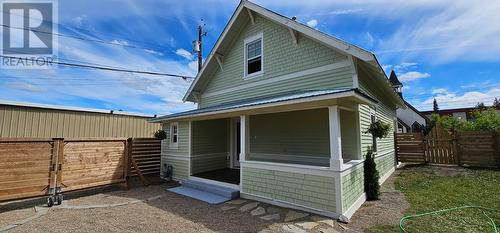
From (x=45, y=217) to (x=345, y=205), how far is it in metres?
6.95

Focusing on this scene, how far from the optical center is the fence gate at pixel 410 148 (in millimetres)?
12500

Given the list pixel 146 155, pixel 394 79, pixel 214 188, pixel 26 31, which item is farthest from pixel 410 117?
pixel 26 31

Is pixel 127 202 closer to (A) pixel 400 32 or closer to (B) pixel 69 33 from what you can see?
(B) pixel 69 33

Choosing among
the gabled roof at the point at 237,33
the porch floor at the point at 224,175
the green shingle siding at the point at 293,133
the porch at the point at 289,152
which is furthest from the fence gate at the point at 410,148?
the porch floor at the point at 224,175

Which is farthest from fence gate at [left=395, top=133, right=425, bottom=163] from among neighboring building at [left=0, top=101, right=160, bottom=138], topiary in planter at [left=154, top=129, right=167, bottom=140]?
neighboring building at [left=0, top=101, right=160, bottom=138]

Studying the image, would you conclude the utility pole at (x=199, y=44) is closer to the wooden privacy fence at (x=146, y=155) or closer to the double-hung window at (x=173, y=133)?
the double-hung window at (x=173, y=133)

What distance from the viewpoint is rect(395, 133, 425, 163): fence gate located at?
1250 cm

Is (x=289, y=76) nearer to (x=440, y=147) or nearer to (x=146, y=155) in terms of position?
(x=146, y=155)

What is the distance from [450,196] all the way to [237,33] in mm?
9146

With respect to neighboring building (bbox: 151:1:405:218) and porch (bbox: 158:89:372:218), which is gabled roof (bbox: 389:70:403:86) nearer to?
neighboring building (bbox: 151:1:405:218)

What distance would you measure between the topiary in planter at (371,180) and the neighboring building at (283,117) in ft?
1.19

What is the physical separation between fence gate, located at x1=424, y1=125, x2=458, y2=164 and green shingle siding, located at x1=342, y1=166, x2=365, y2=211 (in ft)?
27.9

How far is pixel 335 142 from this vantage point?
5246mm

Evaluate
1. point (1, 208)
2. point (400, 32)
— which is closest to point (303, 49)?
point (400, 32)
